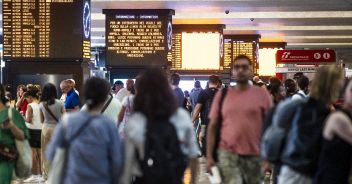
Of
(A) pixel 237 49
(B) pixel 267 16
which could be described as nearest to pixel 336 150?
(B) pixel 267 16

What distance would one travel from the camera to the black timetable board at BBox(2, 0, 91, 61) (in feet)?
43.1

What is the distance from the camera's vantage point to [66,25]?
1316 centimetres

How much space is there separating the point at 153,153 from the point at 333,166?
1.17m

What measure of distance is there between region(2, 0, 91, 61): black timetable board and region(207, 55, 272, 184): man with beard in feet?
24.1

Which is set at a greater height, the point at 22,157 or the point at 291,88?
the point at 291,88

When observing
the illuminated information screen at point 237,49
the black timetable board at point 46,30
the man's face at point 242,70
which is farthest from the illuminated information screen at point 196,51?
the man's face at point 242,70

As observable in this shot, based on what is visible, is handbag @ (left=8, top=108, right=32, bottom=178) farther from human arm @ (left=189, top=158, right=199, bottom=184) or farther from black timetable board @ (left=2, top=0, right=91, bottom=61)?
black timetable board @ (left=2, top=0, right=91, bottom=61)

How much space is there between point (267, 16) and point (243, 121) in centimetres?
1407

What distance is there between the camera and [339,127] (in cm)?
465

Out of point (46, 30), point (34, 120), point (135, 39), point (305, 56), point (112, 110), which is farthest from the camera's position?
point (305, 56)

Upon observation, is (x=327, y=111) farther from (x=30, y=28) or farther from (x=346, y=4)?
(x=346, y=4)

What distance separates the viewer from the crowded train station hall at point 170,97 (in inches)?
187

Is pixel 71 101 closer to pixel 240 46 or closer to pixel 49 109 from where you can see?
pixel 49 109

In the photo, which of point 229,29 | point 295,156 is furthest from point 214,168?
point 229,29
